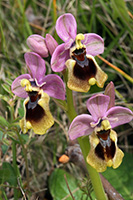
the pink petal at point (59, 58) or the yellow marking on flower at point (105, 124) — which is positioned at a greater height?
the pink petal at point (59, 58)

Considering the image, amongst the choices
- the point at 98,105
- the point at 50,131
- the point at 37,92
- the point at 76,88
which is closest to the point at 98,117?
the point at 98,105

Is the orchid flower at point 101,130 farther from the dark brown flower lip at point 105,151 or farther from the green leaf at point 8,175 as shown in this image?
the green leaf at point 8,175

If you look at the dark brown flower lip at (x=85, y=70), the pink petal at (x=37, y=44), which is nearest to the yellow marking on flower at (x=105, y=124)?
the dark brown flower lip at (x=85, y=70)

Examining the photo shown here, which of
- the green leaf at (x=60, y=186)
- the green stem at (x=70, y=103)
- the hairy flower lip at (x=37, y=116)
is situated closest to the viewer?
the hairy flower lip at (x=37, y=116)

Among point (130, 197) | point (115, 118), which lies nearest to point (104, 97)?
point (115, 118)

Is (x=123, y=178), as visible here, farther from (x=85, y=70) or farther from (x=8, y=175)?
(x=85, y=70)

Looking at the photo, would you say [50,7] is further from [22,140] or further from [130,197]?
[130,197]

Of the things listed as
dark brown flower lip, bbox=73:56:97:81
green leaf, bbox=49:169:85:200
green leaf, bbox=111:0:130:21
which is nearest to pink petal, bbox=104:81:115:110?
dark brown flower lip, bbox=73:56:97:81
